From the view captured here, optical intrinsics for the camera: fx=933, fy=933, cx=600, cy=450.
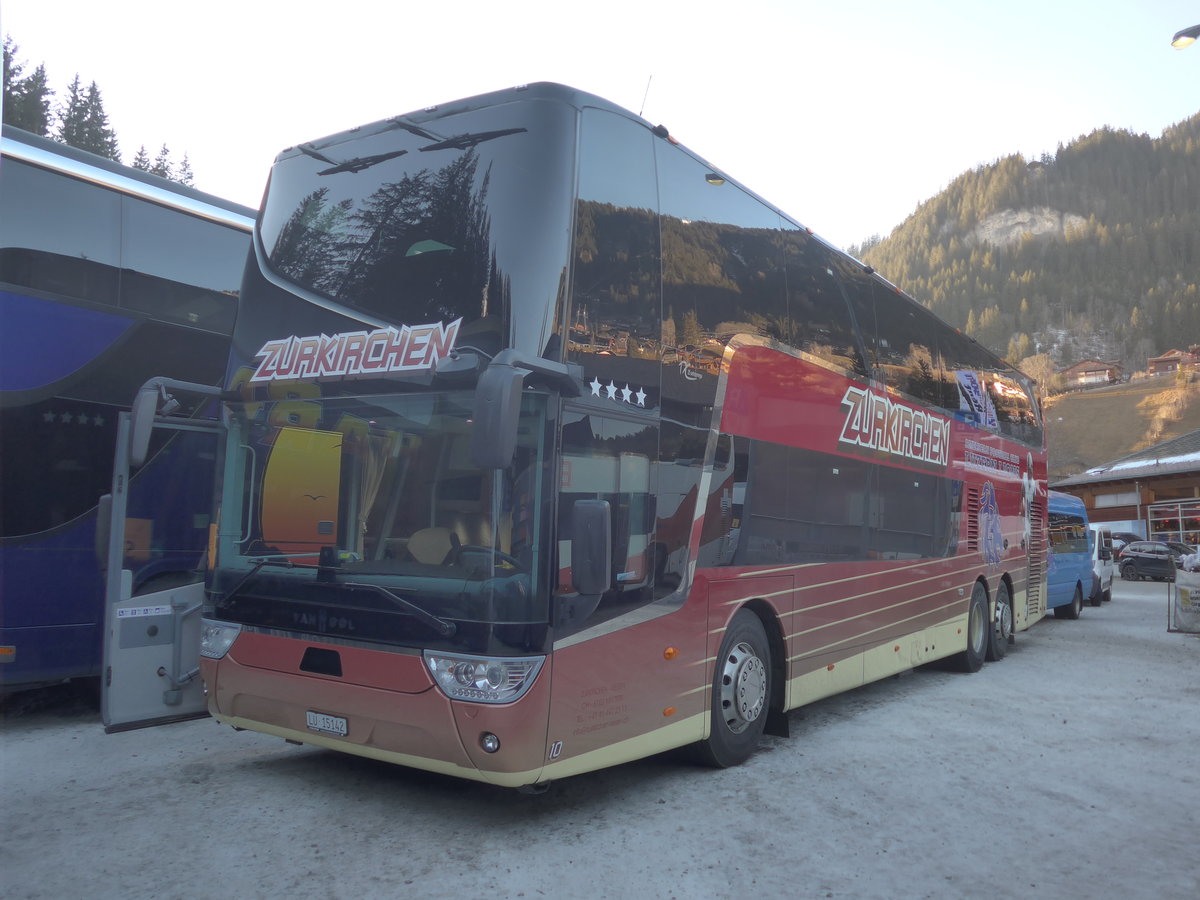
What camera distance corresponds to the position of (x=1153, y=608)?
23.1m

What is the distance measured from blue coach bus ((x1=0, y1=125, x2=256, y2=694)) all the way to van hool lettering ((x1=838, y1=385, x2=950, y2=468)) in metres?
5.83

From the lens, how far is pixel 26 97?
4444 centimetres

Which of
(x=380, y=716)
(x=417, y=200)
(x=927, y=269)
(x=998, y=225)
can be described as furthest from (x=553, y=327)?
(x=998, y=225)

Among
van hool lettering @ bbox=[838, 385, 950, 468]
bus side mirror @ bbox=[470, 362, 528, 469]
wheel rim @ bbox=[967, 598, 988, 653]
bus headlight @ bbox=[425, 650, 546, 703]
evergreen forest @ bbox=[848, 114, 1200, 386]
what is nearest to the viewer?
bus side mirror @ bbox=[470, 362, 528, 469]

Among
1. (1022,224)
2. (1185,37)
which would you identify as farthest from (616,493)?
(1022,224)

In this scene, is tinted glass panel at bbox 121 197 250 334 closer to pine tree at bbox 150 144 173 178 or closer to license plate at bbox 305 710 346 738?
license plate at bbox 305 710 346 738

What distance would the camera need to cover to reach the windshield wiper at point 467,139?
17.3 ft

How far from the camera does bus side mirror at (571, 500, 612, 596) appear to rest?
489 centimetres

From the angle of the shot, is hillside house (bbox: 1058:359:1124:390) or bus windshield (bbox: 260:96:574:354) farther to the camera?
hillside house (bbox: 1058:359:1124:390)

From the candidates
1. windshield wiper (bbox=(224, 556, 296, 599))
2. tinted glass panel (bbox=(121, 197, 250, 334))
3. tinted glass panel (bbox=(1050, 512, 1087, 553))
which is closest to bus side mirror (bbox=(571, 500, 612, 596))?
windshield wiper (bbox=(224, 556, 296, 599))

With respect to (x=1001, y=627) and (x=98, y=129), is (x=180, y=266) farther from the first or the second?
(x=98, y=129)

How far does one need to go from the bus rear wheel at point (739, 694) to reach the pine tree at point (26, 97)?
44422 millimetres

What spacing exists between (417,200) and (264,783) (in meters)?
3.77

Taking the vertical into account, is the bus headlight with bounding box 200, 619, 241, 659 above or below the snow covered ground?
above
